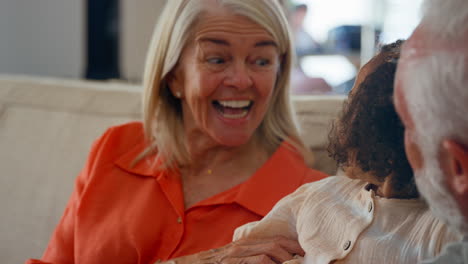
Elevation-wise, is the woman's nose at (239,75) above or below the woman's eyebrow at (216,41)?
below

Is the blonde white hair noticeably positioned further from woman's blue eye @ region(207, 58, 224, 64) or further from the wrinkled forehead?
the wrinkled forehead

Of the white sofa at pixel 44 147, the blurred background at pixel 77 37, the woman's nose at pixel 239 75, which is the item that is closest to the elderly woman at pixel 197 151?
the woman's nose at pixel 239 75

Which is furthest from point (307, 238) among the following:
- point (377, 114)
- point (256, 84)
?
point (256, 84)

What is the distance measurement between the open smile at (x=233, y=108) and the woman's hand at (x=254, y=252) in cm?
30

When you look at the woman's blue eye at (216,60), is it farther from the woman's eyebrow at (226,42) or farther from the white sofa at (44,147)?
the white sofa at (44,147)

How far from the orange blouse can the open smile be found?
0.10 metres

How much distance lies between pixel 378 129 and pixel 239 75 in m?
0.54

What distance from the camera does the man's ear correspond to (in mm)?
469

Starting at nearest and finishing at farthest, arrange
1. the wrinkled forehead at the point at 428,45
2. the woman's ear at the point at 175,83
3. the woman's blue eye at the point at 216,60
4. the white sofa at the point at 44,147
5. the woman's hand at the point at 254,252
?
the wrinkled forehead at the point at 428,45 → the woman's hand at the point at 254,252 → the woman's blue eye at the point at 216,60 → the woman's ear at the point at 175,83 → the white sofa at the point at 44,147

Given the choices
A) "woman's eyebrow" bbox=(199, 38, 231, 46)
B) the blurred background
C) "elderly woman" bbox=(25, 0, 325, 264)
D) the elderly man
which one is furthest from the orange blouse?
the blurred background

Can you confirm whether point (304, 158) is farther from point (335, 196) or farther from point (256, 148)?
point (335, 196)

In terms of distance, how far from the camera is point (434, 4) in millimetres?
494

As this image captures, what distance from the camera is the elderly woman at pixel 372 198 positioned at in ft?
1.77

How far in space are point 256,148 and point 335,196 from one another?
51 cm
